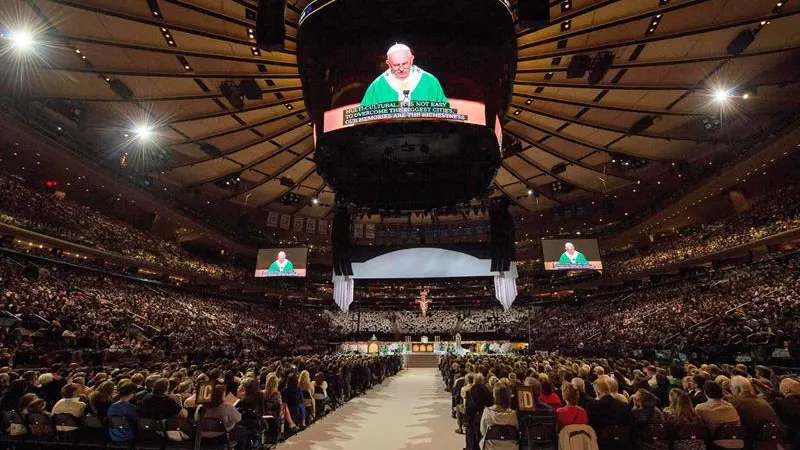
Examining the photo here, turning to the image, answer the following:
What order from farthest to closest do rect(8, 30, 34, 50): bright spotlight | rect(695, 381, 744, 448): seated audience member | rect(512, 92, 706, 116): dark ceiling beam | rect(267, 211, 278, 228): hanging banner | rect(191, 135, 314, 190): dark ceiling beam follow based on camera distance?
rect(267, 211, 278, 228): hanging banner < rect(191, 135, 314, 190): dark ceiling beam < rect(512, 92, 706, 116): dark ceiling beam < rect(8, 30, 34, 50): bright spotlight < rect(695, 381, 744, 448): seated audience member

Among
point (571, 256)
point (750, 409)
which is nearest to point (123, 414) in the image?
point (750, 409)

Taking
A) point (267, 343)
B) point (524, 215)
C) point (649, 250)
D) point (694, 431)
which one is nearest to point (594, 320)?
point (649, 250)

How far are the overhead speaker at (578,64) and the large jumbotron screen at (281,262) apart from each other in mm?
20657

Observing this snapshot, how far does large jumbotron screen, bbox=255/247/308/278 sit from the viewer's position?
29.3 metres

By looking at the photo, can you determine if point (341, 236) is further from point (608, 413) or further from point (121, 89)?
point (608, 413)

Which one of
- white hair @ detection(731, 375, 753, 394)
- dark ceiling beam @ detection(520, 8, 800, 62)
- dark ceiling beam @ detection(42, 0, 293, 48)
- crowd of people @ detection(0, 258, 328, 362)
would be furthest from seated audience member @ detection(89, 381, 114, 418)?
dark ceiling beam @ detection(520, 8, 800, 62)

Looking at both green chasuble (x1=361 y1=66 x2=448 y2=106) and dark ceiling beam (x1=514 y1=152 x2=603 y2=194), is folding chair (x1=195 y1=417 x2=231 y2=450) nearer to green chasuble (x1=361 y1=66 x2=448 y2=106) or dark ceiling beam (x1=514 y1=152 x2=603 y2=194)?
green chasuble (x1=361 y1=66 x2=448 y2=106)

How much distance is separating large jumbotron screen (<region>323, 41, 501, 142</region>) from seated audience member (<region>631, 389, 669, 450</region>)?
734 cm

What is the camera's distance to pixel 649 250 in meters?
38.4

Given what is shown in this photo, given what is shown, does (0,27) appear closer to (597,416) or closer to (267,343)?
(597,416)

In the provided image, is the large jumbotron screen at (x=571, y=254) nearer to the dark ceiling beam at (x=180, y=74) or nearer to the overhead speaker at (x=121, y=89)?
the dark ceiling beam at (x=180, y=74)

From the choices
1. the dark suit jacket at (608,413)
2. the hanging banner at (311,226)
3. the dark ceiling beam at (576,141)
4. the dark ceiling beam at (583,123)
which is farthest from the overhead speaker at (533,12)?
the hanging banner at (311,226)

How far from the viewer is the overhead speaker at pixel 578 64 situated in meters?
15.1

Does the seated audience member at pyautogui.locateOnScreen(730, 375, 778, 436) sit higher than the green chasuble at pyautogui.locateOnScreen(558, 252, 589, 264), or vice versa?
the green chasuble at pyautogui.locateOnScreen(558, 252, 589, 264)
